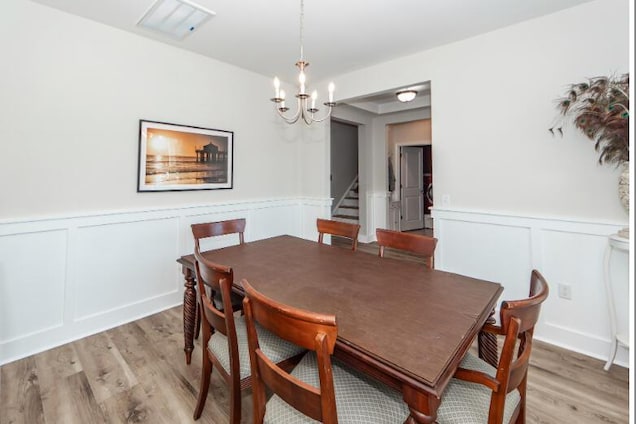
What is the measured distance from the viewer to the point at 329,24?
2605 mm

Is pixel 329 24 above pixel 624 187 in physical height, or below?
above

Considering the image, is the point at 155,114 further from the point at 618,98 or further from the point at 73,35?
the point at 618,98

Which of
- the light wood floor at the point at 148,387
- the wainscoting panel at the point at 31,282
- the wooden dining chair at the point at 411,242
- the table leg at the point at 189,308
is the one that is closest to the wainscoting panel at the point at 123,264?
the wainscoting panel at the point at 31,282

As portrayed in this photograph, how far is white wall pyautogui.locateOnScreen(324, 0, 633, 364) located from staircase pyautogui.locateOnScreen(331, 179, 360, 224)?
3.56 m

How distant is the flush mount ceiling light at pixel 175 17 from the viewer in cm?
235

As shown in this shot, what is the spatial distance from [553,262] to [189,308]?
108 inches

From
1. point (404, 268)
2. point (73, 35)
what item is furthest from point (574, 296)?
point (73, 35)

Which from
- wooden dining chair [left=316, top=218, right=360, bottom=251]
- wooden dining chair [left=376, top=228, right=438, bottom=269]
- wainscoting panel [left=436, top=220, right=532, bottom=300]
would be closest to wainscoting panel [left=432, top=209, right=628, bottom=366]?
wainscoting panel [left=436, top=220, right=532, bottom=300]

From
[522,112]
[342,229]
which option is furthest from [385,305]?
[522,112]

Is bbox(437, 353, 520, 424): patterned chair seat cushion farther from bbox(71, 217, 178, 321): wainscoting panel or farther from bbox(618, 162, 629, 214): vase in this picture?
bbox(71, 217, 178, 321): wainscoting panel

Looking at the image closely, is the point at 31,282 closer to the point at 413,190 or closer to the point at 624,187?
the point at 624,187

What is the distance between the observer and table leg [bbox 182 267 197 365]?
209 cm

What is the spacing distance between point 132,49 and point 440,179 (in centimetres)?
306

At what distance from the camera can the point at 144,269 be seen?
2.96 m
